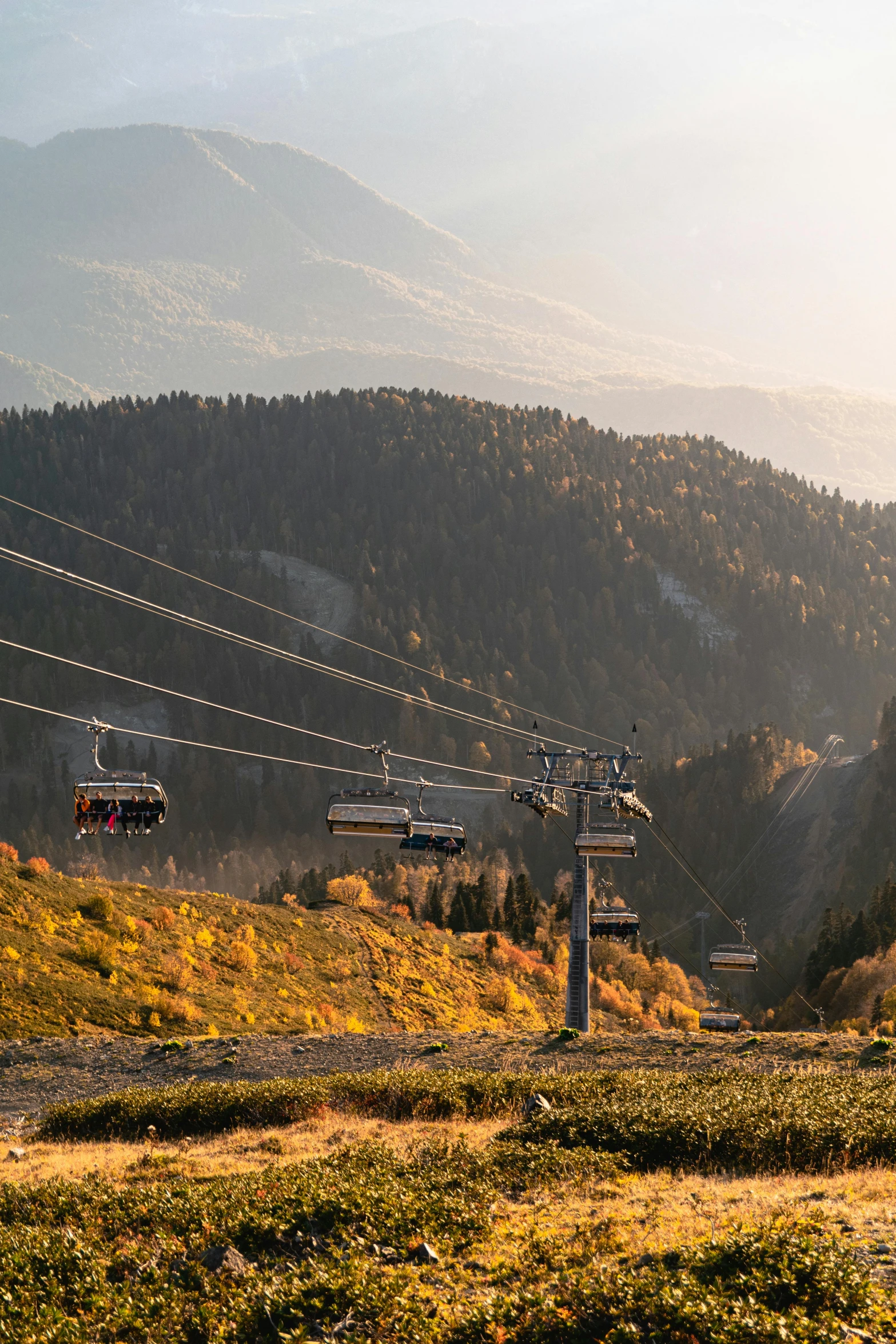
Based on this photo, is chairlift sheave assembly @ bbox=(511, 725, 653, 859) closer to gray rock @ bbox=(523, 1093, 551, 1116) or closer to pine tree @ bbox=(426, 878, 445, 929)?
gray rock @ bbox=(523, 1093, 551, 1116)

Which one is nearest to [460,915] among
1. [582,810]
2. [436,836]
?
[582,810]

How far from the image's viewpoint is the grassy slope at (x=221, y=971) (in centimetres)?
5203

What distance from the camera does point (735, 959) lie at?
67688 mm

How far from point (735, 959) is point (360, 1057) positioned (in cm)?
3340

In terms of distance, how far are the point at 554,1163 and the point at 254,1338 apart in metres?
8.31

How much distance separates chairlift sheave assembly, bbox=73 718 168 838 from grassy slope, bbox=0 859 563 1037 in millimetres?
16226

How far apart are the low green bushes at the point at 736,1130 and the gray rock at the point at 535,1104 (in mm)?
902

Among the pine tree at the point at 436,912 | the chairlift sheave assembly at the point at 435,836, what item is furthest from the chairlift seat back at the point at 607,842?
the pine tree at the point at 436,912

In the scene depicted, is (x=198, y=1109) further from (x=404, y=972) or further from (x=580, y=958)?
(x=404, y=972)

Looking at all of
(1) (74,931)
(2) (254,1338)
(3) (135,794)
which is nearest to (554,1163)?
(2) (254,1338)

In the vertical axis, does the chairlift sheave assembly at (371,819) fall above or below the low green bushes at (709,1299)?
above

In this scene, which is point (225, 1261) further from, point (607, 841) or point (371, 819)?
point (607, 841)

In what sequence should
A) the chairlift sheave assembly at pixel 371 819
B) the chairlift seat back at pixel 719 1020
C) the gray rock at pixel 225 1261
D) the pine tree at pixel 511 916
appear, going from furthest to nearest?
1. the pine tree at pixel 511 916
2. the chairlift seat back at pixel 719 1020
3. the chairlift sheave assembly at pixel 371 819
4. the gray rock at pixel 225 1261

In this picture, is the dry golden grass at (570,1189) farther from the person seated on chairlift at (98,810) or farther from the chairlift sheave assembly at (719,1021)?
the chairlift sheave assembly at (719,1021)
